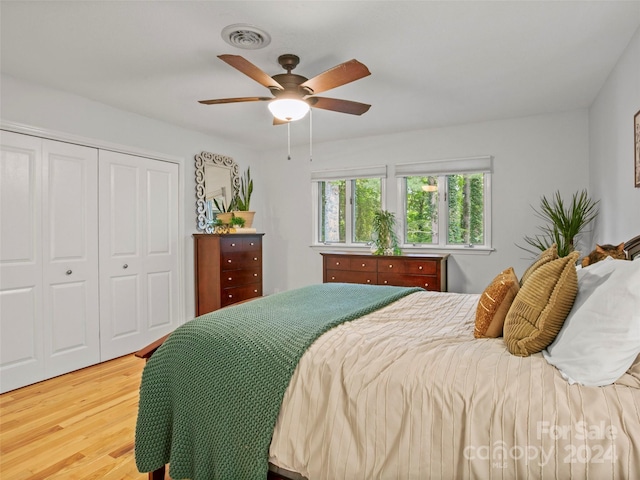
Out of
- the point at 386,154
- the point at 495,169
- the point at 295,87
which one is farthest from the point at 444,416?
the point at 386,154

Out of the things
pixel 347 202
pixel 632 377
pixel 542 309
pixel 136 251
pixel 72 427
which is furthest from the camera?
pixel 347 202

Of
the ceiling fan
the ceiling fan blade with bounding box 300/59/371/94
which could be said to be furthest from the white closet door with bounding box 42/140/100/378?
the ceiling fan blade with bounding box 300/59/371/94

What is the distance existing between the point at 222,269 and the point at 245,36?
2.69m

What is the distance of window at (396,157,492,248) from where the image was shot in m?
4.51

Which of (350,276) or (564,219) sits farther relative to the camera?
(350,276)

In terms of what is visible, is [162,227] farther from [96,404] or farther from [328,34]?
[328,34]

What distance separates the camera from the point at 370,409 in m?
1.35

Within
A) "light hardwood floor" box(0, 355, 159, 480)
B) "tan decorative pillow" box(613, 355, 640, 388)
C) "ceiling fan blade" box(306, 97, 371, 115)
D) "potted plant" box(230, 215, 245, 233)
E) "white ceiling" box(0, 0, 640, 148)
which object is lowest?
"light hardwood floor" box(0, 355, 159, 480)

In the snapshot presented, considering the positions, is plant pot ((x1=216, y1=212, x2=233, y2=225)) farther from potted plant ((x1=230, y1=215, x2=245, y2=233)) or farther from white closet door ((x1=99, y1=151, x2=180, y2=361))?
white closet door ((x1=99, y1=151, x2=180, y2=361))

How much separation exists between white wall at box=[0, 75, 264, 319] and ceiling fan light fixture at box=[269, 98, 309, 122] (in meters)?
2.00

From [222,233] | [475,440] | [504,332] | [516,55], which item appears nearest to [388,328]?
[504,332]

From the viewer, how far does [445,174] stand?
4.62 m

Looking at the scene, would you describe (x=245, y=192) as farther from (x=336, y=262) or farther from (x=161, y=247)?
(x=336, y=262)

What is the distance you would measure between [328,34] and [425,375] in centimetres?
203
